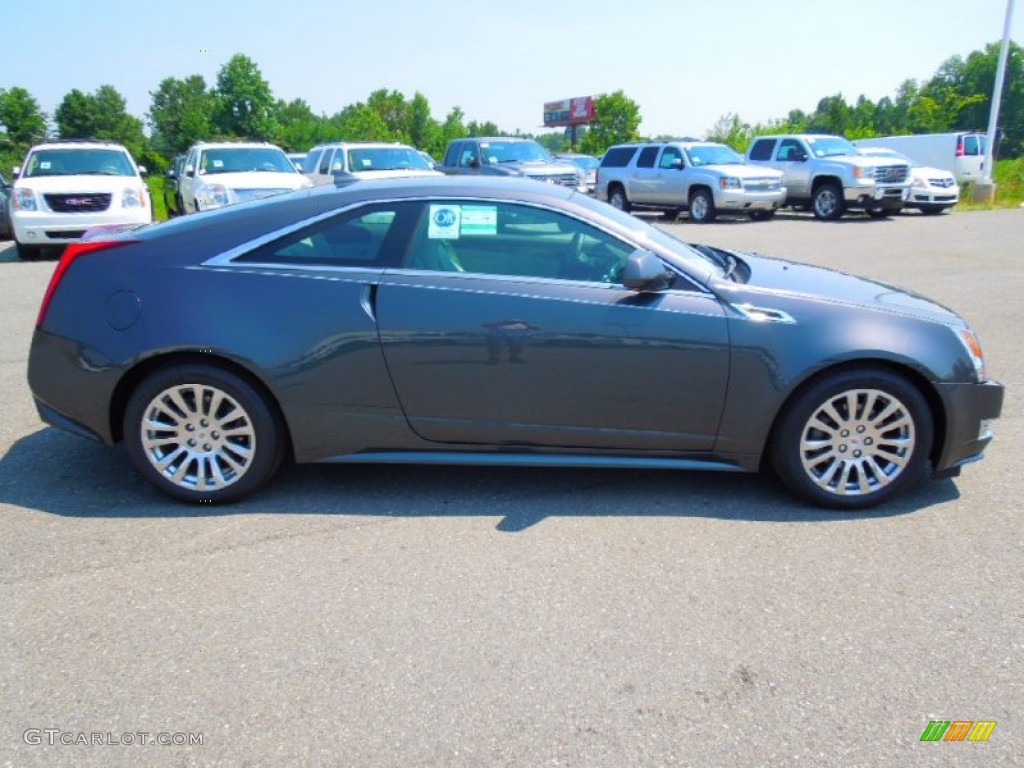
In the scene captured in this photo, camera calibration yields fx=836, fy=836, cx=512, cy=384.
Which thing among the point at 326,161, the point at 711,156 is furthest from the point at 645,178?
the point at 326,161

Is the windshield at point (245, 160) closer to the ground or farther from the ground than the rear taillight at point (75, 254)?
farther from the ground

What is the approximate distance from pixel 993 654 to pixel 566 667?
4.94 ft

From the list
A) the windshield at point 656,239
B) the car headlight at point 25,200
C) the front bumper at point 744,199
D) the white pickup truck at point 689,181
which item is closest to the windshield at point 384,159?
the white pickup truck at point 689,181

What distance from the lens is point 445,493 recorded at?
4316 millimetres

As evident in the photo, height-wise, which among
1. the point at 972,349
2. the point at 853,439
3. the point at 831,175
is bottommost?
the point at 853,439

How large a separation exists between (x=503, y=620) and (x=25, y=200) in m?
13.1

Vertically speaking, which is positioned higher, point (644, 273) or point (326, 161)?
point (326, 161)

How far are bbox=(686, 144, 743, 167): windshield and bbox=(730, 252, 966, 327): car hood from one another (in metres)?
17.4

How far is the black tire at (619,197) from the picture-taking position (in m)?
23.3

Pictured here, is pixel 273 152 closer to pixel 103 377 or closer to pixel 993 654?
pixel 103 377

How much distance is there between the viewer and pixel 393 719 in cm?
262

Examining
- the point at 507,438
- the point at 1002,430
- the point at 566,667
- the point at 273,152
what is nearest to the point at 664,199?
the point at 273,152

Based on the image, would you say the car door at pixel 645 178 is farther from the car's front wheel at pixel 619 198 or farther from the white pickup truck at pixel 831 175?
the white pickup truck at pixel 831 175

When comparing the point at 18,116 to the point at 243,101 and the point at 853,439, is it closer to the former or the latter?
the point at 243,101
